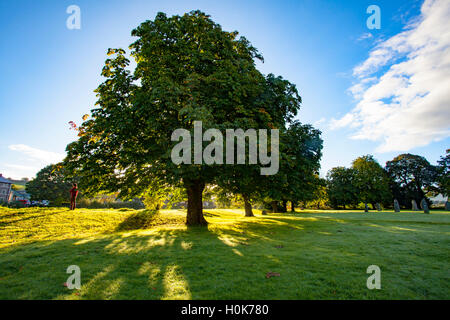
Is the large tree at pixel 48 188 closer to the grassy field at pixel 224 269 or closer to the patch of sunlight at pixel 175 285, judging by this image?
the grassy field at pixel 224 269

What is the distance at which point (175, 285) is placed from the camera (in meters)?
4.75

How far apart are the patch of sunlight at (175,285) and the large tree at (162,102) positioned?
5508mm

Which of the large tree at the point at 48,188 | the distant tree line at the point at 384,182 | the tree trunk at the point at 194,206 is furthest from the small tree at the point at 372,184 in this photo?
the large tree at the point at 48,188

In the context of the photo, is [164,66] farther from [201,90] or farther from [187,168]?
[187,168]

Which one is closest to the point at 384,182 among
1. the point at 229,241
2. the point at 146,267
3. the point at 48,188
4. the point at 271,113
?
the point at 271,113

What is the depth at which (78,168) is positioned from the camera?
42.3 ft

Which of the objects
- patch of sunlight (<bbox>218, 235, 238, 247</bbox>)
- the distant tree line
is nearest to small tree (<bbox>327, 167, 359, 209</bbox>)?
the distant tree line

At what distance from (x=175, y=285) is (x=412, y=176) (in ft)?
262

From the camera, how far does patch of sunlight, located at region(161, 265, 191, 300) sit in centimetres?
423

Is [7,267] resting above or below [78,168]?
below

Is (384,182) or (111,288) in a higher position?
(384,182)

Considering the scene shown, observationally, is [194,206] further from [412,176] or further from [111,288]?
[412,176]
